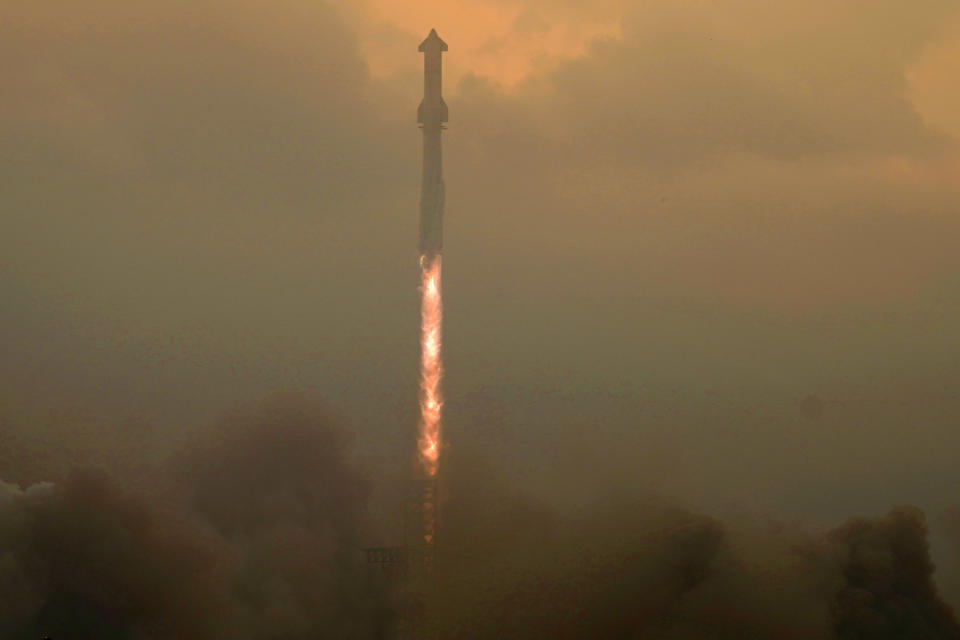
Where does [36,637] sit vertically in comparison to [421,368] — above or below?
below

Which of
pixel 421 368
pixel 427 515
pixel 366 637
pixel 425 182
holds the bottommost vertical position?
pixel 366 637

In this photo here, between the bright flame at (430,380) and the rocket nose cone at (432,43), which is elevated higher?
the rocket nose cone at (432,43)

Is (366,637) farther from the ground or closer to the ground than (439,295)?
closer to the ground

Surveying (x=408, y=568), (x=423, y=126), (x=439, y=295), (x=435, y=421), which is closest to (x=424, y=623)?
(x=408, y=568)

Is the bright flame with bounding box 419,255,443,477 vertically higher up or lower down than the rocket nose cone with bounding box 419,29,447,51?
lower down

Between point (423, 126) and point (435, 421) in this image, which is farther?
point (435, 421)

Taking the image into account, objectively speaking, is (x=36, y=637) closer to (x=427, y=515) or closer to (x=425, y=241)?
(x=427, y=515)

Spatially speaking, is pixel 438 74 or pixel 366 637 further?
pixel 366 637

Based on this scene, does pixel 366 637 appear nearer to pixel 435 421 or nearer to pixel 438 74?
pixel 435 421

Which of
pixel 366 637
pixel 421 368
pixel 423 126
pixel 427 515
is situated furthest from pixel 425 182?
pixel 366 637
